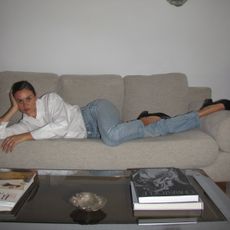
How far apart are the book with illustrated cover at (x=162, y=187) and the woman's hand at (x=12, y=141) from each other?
859 mm

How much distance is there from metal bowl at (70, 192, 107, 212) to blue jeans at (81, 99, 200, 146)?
2.22 feet

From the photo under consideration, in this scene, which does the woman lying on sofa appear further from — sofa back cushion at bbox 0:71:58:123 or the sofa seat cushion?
sofa back cushion at bbox 0:71:58:123

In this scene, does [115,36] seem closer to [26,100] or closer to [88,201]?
[26,100]

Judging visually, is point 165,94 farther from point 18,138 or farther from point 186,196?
point 186,196

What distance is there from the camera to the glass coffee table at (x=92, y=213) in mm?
963

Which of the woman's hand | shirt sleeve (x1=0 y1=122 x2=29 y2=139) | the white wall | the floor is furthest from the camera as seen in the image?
the white wall

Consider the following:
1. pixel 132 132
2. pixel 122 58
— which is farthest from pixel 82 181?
pixel 122 58

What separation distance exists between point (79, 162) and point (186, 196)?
900mm

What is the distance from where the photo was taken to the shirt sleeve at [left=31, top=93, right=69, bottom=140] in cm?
178

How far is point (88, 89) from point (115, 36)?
2.24 ft

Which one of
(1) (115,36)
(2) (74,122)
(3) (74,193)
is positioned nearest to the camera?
(3) (74,193)

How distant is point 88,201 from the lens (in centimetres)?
108

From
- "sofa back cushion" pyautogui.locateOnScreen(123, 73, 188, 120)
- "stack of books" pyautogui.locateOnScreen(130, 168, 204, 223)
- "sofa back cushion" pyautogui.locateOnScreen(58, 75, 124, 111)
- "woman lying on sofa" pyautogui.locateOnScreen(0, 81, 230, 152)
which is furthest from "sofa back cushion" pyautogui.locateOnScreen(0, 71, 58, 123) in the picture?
"stack of books" pyautogui.locateOnScreen(130, 168, 204, 223)

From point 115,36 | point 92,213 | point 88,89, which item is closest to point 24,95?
point 88,89
